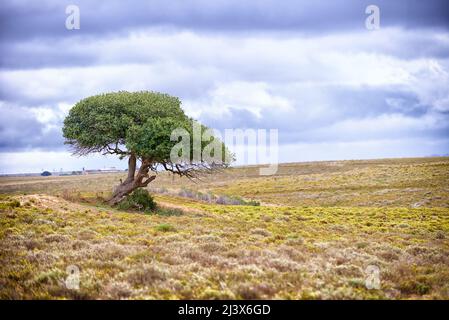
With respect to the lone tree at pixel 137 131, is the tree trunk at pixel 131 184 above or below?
below

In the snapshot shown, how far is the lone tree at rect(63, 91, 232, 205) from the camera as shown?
1292 inches

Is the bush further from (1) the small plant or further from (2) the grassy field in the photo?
(2) the grassy field

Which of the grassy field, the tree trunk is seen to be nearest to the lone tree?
the tree trunk

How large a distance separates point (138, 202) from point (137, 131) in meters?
5.71

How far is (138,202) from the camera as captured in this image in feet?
112

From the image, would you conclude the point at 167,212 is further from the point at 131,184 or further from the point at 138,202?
the point at 131,184

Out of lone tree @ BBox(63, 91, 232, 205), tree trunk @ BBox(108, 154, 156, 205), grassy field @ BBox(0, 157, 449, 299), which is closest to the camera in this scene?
grassy field @ BBox(0, 157, 449, 299)

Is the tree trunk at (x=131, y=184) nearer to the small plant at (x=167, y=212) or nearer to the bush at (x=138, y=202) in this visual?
the bush at (x=138, y=202)

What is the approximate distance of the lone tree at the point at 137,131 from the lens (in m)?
32.8

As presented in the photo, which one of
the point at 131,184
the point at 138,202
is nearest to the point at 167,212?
the point at 138,202

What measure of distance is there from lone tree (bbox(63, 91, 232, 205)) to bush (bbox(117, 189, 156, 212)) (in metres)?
1.73

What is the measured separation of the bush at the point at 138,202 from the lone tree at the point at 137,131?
1734mm

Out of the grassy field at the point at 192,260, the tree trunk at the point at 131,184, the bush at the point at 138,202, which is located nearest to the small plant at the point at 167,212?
the bush at the point at 138,202
